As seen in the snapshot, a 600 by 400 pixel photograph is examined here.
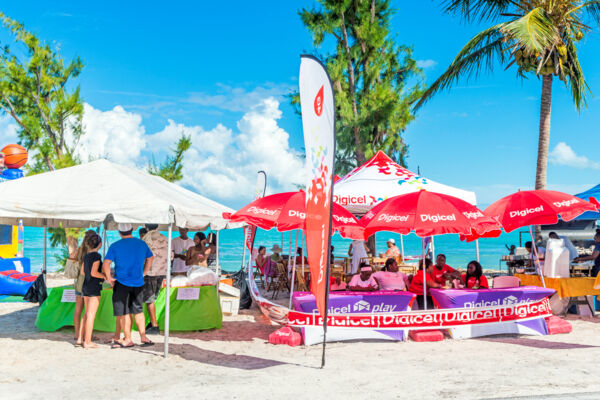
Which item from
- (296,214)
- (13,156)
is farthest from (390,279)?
(13,156)

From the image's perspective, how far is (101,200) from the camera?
22.4ft

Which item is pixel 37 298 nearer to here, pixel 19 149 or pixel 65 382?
pixel 65 382

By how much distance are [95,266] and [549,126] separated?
11603 mm

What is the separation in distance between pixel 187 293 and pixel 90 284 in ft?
5.27

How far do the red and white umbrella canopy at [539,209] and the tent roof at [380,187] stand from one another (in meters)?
1.91

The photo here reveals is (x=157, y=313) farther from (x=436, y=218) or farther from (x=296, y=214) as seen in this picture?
(x=436, y=218)

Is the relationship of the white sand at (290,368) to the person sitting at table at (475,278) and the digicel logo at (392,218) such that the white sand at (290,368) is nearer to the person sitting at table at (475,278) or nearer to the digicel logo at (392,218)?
the person sitting at table at (475,278)

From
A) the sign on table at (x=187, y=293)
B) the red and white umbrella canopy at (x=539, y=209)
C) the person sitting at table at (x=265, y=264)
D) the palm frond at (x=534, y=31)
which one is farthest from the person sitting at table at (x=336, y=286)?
the palm frond at (x=534, y=31)

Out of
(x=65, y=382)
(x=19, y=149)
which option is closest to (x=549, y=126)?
(x=65, y=382)

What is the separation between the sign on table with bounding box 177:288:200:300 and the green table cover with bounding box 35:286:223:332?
0.23 feet

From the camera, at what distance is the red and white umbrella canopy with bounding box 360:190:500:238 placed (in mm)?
7293

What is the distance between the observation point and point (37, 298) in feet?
33.3

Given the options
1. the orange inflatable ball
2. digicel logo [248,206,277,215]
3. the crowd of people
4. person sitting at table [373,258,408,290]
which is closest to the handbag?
the crowd of people

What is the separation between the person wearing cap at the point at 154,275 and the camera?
782 cm
